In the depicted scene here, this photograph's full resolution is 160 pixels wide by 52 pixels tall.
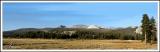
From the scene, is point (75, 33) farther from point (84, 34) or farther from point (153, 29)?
point (153, 29)

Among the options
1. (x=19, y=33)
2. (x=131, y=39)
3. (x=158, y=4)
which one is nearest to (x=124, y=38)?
(x=131, y=39)

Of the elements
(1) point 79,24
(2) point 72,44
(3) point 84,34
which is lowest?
(2) point 72,44

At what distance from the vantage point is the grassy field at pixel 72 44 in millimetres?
18672

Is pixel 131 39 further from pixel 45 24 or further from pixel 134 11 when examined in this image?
pixel 45 24

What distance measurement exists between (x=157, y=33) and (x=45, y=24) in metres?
3.15

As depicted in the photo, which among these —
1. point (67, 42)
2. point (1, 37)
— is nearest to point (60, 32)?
point (67, 42)

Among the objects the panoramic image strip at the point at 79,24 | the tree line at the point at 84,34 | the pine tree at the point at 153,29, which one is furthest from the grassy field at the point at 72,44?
the pine tree at the point at 153,29

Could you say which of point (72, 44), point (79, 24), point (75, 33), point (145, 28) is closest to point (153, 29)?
point (145, 28)

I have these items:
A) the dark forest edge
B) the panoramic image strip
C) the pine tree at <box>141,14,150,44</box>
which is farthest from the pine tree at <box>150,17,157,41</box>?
the dark forest edge

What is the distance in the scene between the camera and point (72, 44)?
61.4 ft

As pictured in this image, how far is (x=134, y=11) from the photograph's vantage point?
61.1 feet

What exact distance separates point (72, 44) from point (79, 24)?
60cm

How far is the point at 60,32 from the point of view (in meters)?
18.8

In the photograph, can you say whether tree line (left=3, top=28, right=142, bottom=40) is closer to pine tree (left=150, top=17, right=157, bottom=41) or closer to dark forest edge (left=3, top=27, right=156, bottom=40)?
dark forest edge (left=3, top=27, right=156, bottom=40)
